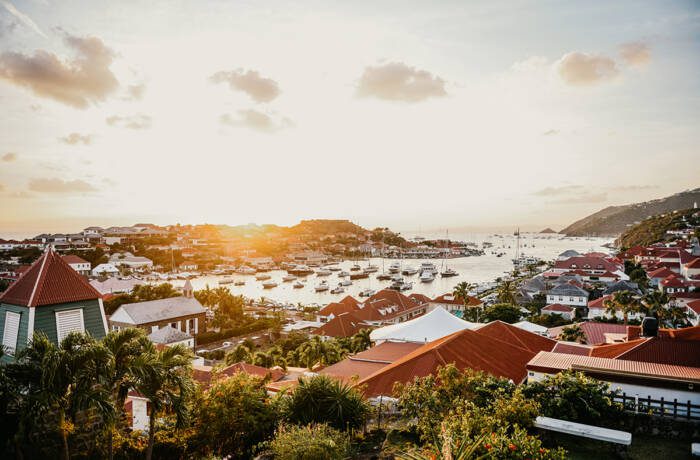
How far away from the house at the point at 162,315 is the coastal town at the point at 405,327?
9cm

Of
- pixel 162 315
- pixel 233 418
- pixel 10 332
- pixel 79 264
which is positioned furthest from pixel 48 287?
pixel 79 264

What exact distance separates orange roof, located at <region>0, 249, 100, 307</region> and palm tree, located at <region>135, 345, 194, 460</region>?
4.19 metres

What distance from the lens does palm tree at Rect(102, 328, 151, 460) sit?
6176 mm

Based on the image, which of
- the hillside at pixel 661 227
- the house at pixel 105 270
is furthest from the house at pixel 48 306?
the hillside at pixel 661 227

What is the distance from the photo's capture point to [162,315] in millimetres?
30250

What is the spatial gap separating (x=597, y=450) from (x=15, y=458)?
8.64 meters

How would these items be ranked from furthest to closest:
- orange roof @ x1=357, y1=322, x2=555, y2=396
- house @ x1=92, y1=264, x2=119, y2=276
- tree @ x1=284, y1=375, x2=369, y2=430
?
house @ x1=92, y1=264, x2=119, y2=276
orange roof @ x1=357, y1=322, x2=555, y2=396
tree @ x1=284, y1=375, x2=369, y2=430

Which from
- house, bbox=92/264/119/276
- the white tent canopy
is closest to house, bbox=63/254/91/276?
house, bbox=92/264/119/276

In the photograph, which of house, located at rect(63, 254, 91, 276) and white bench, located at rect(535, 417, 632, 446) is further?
house, located at rect(63, 254, 91, 276)

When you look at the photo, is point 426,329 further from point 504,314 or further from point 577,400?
point 504,314

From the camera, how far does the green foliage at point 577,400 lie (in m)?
6.36

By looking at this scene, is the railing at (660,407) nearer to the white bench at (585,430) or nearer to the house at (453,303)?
the white bench at (585,430)

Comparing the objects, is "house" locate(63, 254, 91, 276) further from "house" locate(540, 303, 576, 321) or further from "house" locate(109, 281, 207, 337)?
"house" locate(540, 303, 576, 321)

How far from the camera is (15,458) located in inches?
248
